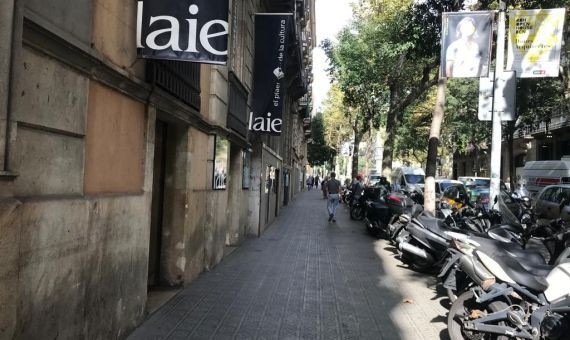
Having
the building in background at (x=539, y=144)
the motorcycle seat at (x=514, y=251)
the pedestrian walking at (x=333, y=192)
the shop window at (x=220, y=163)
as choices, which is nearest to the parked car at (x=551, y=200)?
the pedestrian walking at (x=333, y=192)

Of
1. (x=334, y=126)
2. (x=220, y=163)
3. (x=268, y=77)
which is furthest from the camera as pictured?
(x=334, y=126)

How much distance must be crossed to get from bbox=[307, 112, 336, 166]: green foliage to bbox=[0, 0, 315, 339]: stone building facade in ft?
176

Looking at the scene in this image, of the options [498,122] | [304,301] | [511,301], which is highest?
[498,122]

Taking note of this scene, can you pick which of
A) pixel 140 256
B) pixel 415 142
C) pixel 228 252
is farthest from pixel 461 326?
pixel 415 142

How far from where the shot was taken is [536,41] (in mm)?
11344

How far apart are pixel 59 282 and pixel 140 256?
178cm

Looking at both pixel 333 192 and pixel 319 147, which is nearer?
pixel 333 192

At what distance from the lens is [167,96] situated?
6.03 meters

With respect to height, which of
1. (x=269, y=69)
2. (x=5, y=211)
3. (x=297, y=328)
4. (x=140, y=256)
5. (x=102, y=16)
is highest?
(x=269, y=69)

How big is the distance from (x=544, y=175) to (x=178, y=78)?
21.6m

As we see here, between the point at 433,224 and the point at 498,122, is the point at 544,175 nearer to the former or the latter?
the point at 498,122

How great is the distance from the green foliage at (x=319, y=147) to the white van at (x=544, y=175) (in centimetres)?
3658

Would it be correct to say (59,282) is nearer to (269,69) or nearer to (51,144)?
(51,144)

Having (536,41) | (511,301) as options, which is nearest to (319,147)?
(536,41)
